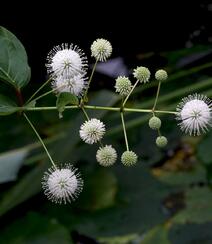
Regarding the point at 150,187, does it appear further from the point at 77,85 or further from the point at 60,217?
the point at 77,85

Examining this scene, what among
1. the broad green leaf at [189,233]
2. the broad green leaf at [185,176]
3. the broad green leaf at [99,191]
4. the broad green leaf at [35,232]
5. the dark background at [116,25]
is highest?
the dark background at [116,25]

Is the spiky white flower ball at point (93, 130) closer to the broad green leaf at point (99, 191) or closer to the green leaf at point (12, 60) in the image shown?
the green leaf at point (12, 60)

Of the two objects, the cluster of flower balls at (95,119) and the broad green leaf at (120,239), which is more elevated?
the broad green leaf at (120,239)


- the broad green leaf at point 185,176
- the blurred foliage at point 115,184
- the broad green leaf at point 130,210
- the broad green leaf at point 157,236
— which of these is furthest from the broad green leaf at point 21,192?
the broad green leaf at point 185,176

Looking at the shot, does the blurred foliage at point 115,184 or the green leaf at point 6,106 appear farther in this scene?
the blurred foliage at point 115,184

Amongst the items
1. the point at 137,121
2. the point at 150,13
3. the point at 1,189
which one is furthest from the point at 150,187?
the point at 150,13

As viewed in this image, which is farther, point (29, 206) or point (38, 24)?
point (38, 24)
